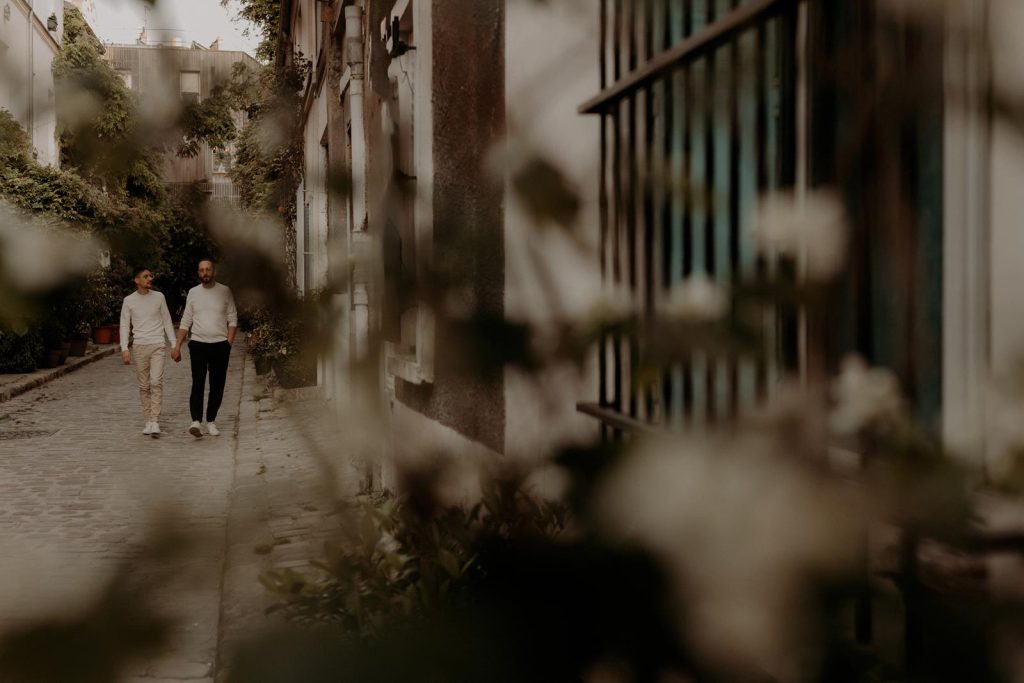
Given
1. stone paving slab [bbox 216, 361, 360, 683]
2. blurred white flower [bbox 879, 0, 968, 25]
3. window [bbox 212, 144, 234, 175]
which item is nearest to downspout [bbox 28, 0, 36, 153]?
window [bbox 212, 144, 234, 175]

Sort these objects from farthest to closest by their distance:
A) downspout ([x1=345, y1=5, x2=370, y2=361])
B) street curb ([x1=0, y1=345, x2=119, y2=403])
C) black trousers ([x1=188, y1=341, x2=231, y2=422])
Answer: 1. street curb ([x1=0, y1=345, x2=119, y2=403])
2. black trousers ([x1=188, y1=341, x2=231, y2=422])
3. downspout ([x1=345, y1=5, x2=370, y2=361])

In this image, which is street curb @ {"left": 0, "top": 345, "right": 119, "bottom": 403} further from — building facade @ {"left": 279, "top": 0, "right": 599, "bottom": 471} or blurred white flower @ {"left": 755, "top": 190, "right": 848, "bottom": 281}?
blurred white flower @ {"left": 755, "top": 190, "right": 848, "bottom": 281}

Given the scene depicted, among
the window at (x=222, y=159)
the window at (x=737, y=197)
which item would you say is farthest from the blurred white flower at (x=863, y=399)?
the window at (x=222, y=159)

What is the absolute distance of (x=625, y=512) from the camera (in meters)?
0.63

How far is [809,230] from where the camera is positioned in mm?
619

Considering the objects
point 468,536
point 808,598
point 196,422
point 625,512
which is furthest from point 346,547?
point 196,422

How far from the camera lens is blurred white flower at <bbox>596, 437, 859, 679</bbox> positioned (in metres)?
0.56

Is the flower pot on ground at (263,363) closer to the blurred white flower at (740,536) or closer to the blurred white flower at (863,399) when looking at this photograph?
the blurred white flower at (740,536)

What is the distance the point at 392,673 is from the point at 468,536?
0.12 m

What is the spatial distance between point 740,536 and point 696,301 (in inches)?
5.1

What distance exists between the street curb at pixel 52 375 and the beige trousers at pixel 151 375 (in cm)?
466

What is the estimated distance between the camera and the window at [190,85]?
0.64m

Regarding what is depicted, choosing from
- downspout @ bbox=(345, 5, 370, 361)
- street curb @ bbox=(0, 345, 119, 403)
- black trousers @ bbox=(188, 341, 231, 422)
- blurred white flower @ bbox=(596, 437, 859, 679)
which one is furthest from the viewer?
street curb @ bbox=(0, 345, 119, 403)

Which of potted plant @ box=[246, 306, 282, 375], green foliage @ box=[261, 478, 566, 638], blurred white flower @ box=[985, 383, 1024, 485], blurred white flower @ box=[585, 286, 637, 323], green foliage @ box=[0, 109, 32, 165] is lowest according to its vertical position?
green foliage @ box=[261, 478, 566, 638]
